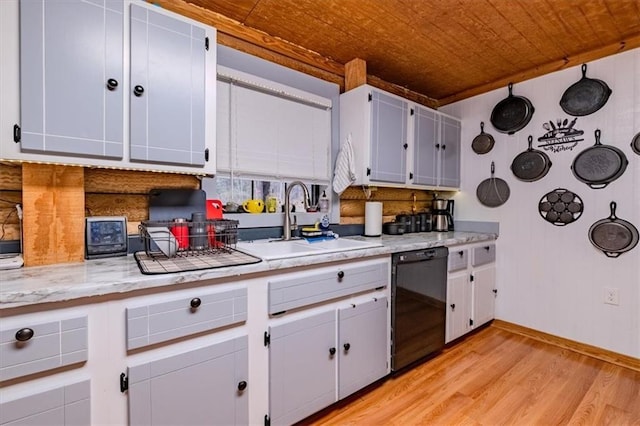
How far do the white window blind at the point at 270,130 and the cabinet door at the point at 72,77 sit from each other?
651 mm

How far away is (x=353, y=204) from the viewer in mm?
A: 2678

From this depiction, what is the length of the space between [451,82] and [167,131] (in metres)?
2.70

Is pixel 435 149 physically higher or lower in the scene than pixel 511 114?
lower

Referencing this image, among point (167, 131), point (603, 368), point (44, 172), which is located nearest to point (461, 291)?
point (603, 368)

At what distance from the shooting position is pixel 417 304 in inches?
83.3

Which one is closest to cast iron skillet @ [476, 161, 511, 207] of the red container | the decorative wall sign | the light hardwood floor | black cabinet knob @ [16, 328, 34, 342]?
the decorative wall sign

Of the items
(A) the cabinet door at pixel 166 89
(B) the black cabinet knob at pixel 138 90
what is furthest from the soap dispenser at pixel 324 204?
(B) the black cabinet knob at pixel 138 90

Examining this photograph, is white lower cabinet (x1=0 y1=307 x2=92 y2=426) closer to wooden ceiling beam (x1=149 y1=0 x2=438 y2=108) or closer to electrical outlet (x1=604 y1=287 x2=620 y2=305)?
wooden ceiling beam (x1=149 y1=0 x2=438 y2=108)

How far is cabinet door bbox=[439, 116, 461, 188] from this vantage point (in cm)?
298

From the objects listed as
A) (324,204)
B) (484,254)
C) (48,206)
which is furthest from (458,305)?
(48,206)

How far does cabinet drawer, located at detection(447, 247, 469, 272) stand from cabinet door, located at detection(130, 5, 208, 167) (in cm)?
195

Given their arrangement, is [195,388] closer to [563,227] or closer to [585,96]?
[563,227]

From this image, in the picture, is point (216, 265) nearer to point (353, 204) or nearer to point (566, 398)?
point (353, 204)

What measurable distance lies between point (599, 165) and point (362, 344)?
2.27 meters
